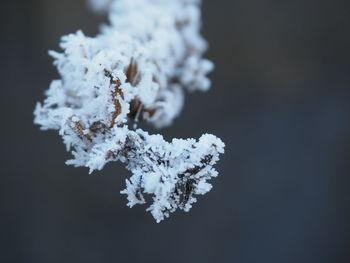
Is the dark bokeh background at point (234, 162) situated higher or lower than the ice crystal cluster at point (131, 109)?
higher

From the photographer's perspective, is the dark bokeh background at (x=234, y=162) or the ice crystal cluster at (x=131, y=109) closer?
the ice crystal cluster at (x=131, y=109)

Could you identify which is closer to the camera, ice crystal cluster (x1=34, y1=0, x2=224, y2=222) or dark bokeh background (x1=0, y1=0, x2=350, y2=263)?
ice crystal cluster (x1=34, y1=0, x2=224, y2=222)

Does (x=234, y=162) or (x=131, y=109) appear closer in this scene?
(x=131, y=109)

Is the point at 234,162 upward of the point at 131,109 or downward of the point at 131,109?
upward

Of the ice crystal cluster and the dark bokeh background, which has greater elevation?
the dark bokeh background
